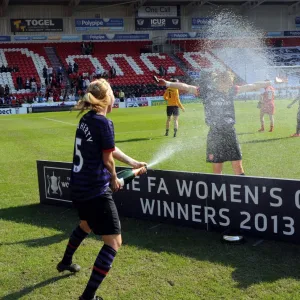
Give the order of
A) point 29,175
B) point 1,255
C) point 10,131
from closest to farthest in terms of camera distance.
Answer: point 1,255 < point 29,175 < point 10,131

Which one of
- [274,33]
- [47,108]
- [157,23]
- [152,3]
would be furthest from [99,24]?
[274,33]

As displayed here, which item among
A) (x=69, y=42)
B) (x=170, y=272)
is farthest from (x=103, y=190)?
(x=69, y=42)

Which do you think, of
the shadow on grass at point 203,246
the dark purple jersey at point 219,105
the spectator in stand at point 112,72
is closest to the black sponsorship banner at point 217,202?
the shadow on grass at point 203,246

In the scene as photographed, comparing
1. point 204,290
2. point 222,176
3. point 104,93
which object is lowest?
point 204,290

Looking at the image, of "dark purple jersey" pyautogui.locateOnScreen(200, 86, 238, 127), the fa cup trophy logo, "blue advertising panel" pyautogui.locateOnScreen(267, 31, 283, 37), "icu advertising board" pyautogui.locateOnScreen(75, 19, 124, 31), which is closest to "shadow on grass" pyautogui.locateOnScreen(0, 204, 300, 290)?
the fa cup trophy logo

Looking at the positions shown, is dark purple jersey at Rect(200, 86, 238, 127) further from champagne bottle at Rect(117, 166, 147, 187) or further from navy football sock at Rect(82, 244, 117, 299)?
navy football sock at Rect(82, 244, 117, 299)

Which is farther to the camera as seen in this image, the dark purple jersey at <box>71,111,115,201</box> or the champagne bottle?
the champagne bottle

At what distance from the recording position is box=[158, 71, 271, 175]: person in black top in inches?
273

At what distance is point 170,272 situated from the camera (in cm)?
499

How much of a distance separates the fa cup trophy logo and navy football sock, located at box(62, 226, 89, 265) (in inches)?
102

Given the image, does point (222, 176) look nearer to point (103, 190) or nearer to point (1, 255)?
point (103, 190)

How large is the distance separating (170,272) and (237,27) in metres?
49.3

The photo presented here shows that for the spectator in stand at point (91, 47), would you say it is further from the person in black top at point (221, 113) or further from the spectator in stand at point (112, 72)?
the person in black top at point (221, 113)

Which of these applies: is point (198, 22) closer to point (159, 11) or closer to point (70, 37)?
point (159, 11)
